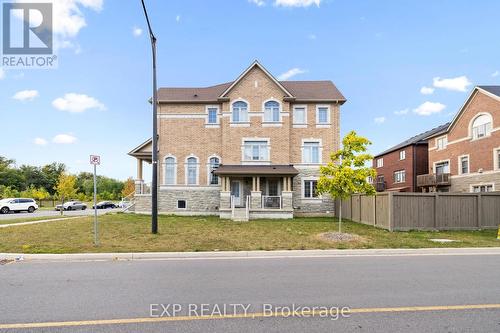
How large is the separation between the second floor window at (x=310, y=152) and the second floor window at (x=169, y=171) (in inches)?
410

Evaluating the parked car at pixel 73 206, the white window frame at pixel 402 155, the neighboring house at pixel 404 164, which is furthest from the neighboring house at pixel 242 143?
the parked car at pixel 73 206

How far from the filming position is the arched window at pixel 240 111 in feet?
74.9

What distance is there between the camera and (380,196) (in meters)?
16.0

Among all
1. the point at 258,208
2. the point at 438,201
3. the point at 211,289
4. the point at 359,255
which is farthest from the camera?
the point at 258,208

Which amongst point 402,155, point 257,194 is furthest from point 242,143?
point 402,155

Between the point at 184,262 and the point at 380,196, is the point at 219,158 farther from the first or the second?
the point at 184,262

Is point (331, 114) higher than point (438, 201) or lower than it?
higher

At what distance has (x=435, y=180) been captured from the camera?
2925 centimetres

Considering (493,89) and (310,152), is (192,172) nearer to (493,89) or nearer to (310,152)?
(310,152)

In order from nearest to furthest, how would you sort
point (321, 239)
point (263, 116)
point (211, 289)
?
1. point (211, 289)
2. point (321, 239)
3. point (263, 116)

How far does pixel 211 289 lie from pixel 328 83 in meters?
23.3

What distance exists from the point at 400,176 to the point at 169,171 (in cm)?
2905

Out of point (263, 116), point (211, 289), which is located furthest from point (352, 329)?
point (263, 116)

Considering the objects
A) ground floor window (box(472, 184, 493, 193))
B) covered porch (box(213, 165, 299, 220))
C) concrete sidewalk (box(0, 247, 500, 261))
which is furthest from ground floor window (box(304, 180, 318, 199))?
ground floor window (box(472, 184, 493, 193))
